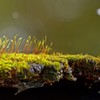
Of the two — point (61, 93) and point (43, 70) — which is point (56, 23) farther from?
point (43, 70)

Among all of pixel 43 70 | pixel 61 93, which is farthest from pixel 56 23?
pixel 43 70

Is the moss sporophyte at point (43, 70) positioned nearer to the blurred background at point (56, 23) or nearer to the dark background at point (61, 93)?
the dark background at point (61, 93)

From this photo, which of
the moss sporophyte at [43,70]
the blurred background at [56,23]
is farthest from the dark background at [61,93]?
the blurred background at [56,23]

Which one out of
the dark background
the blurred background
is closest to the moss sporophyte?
the dark background

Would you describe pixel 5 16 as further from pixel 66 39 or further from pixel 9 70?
pixel 9 70

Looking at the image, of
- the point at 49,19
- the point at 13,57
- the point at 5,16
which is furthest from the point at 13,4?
the point at 13,57
